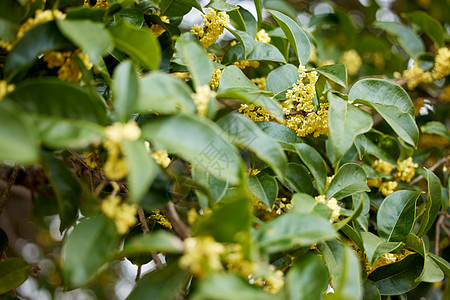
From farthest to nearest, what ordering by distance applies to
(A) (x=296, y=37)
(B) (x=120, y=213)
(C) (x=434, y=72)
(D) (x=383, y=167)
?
(C) (x=434, y=72)
(D) (x=383, y=167)
(A) (x=296, y=37)
(B) (x=120, y=213)

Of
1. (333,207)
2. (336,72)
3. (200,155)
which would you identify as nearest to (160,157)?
(200,155)

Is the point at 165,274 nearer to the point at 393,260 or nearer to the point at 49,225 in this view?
the point at 393,260

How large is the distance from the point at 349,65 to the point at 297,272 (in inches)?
41.8

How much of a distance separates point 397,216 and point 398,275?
109 millimetres

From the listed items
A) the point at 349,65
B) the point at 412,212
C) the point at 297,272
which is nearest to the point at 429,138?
the point at 349,65

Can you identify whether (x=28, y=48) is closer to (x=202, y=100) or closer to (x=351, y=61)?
(x=202, y=100)

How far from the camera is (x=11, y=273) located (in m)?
0.72

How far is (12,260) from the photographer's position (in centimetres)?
72

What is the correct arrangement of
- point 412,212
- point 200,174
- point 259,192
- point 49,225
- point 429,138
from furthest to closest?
point 49,225, point 429,138, point 412,212, point 259,192, point 200,174

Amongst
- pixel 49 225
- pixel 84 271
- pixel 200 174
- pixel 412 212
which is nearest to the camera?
pixel 84 271

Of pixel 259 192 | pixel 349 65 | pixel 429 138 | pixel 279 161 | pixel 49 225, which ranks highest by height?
pixel 279 161

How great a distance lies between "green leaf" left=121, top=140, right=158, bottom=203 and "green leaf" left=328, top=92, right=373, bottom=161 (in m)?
0.29

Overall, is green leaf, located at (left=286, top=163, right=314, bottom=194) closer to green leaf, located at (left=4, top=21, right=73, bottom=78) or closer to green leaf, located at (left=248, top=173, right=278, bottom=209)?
green leaf, located at (left=248, top=173, right=278, bottom=209)

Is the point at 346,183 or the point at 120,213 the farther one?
the point at 346,183
